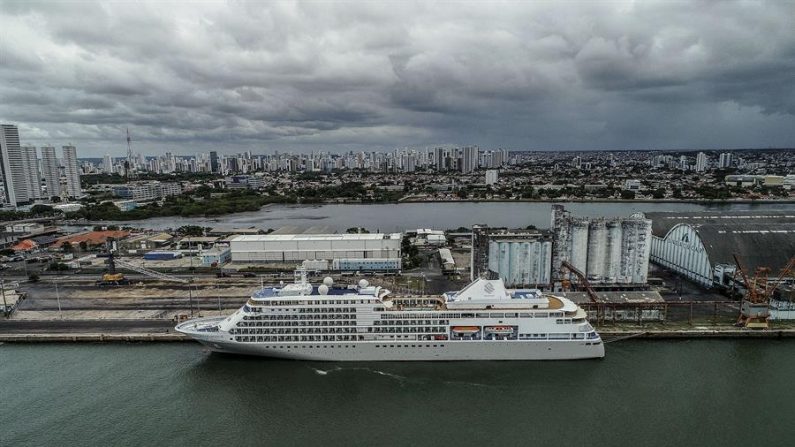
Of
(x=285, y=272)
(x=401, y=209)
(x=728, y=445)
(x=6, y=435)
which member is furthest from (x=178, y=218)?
(x=728, y=445)

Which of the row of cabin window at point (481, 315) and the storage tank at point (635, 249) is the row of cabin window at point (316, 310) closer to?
the row of cabin window at point (481, 315)

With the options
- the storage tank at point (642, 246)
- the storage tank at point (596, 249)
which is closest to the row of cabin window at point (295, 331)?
the storage tank at point (596, 249)

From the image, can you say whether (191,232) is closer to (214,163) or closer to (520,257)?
(520,257)

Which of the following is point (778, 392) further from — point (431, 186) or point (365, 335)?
point (431, 186)

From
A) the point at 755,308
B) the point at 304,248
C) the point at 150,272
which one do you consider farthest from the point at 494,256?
the point at 150,272

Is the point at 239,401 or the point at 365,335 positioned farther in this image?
the point at 365,335
